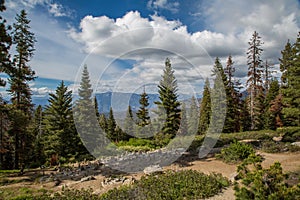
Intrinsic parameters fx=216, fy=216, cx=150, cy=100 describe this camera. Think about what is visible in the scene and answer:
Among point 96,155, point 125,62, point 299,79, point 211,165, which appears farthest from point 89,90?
point 299,79

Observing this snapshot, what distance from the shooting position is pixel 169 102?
16.0m

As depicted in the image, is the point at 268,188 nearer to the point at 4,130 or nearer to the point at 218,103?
the point at 4,130

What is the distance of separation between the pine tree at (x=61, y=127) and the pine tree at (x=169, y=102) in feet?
33.9

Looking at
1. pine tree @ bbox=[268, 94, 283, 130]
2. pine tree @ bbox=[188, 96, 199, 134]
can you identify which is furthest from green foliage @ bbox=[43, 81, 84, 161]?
pine tree @ bbox=[268, 94, 283, 130]

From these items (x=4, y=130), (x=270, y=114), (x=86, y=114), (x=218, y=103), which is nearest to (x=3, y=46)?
(x=4, y=130)

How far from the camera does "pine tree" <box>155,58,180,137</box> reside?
15.9 metres

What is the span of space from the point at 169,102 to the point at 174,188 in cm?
839

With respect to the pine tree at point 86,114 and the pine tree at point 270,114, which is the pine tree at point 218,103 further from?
the pine tree at point 86,114

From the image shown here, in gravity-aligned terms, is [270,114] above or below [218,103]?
below

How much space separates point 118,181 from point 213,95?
1661cm

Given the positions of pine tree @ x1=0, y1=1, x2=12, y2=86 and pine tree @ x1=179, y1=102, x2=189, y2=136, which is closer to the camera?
pine tree @ x1=0, y1=1, x2=12, y2=86

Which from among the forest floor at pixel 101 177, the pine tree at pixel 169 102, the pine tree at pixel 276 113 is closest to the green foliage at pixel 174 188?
the forest floor at pixel 101 177

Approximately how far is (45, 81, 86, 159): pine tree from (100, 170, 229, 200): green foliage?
13948 mm

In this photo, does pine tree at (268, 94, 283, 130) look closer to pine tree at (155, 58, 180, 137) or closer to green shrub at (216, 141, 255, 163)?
pine tree at (155, 58, 180, 137)
